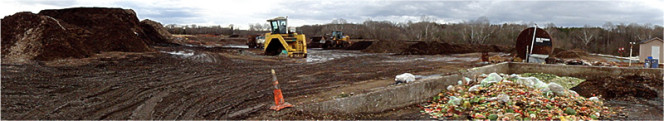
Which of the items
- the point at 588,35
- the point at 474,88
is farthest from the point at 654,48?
the point at 588,35

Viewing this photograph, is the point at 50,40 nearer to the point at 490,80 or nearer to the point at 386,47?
the point at 490,80

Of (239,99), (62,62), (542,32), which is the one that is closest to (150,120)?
(239,99)

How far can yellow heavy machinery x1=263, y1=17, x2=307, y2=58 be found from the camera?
19770 millimetres

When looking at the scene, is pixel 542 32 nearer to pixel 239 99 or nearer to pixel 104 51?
pixel 239 99

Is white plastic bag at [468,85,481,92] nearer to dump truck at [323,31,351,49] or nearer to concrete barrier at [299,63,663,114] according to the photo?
concrete barrier at [299,63,663,114]

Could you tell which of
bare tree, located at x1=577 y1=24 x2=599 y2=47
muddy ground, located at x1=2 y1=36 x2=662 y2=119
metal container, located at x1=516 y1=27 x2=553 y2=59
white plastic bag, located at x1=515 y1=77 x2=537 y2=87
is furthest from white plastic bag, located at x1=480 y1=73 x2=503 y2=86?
bare tree, located at x1=577 y1=24 x2=599 y2=47

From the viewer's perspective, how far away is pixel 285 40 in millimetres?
19922

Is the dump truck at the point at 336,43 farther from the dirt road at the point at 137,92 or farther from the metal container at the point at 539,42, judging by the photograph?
the dirt road at the point at 137,92

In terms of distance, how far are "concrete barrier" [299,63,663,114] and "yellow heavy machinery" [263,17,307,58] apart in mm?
9540

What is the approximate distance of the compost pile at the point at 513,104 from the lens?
7211mm

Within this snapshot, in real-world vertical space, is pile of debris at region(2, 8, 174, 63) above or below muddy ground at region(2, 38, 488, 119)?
above

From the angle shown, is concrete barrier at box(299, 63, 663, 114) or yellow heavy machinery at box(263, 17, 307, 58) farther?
yellow heavy machinery at box(263, 17, 307, 58)

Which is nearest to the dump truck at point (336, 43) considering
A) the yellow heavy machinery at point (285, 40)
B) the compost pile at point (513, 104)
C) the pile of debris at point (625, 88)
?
the yellow heavy machinery at point (285, 40)

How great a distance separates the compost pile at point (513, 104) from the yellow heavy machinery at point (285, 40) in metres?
11.4
